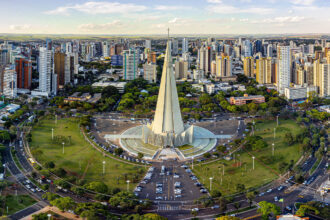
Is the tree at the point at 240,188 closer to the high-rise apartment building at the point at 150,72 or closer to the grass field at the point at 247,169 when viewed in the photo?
the grass field at the point at 247,169

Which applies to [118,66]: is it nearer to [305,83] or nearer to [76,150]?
[305,83]

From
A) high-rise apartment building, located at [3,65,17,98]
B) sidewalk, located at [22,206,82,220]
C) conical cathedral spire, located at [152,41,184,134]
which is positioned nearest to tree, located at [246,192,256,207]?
sidewalk, located at [22,206,82,220]

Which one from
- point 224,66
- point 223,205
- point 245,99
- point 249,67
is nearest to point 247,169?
point 223,205

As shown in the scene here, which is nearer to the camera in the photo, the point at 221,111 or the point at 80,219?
the point at 80,219

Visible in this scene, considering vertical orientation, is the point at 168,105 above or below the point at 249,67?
below

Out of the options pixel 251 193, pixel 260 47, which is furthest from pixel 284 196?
pixel 260 47

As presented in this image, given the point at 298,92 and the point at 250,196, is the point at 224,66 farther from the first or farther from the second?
the point at 250,196

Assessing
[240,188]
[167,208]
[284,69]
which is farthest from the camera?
[284,69]
